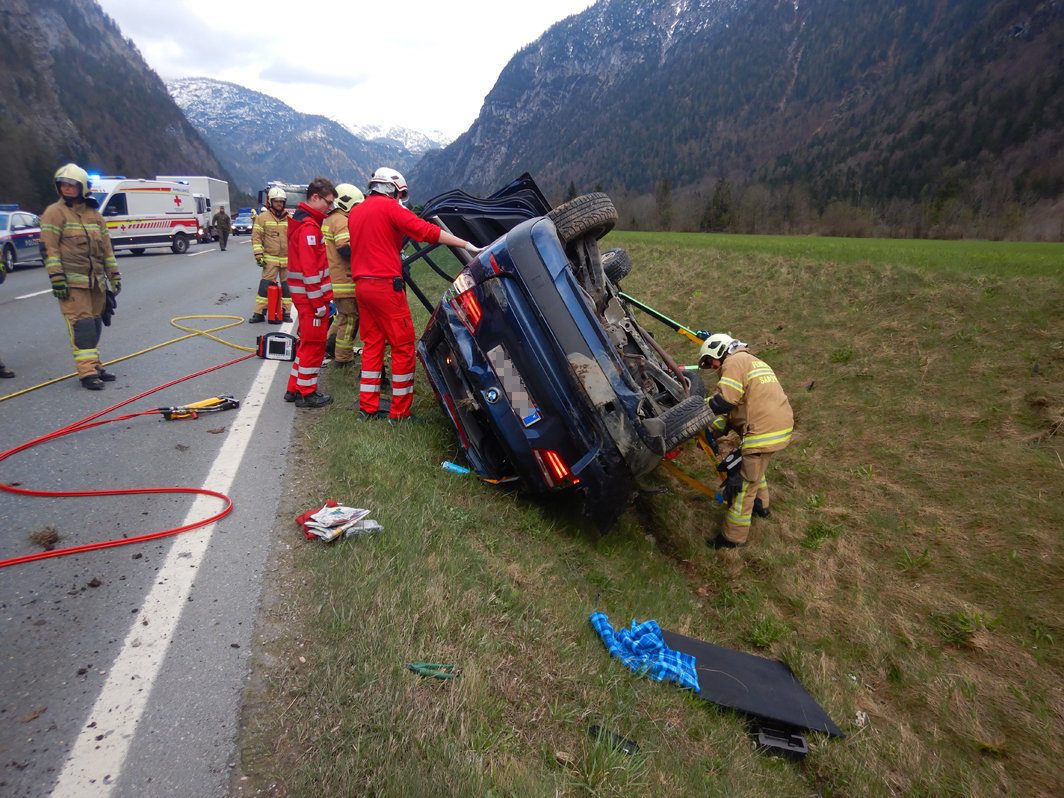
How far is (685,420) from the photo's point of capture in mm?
3918

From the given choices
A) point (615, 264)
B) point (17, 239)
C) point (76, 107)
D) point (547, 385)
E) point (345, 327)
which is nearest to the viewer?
point (547, 385)

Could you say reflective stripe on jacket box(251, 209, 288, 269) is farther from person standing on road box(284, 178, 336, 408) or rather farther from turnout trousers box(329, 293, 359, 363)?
person standing on road box(284, 178, 336, 408)

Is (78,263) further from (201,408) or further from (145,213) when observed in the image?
(145,213)

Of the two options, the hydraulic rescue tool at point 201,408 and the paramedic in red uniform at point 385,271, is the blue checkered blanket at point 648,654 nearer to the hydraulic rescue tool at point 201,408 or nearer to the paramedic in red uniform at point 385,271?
the paramedic in red uniform at point 385,271

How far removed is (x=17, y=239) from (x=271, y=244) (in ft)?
34.3

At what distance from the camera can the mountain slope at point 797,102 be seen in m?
67.6

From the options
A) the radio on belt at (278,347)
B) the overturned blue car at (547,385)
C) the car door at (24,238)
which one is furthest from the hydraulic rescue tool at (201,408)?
the car door at (24,238)

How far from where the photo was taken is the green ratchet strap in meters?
2.26

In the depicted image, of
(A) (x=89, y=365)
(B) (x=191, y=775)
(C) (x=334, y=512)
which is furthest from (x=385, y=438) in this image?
(A) (x=89, y=365)

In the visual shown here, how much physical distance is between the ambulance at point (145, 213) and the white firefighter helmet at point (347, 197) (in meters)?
17.2

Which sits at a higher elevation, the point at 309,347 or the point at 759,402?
the point at 309,347

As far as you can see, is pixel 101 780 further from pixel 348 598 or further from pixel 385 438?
pixel 385 438

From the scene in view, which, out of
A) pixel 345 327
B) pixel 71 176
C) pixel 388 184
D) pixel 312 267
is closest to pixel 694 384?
pixel 388 184

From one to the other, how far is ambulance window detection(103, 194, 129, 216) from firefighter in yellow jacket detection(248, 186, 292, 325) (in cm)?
1418
